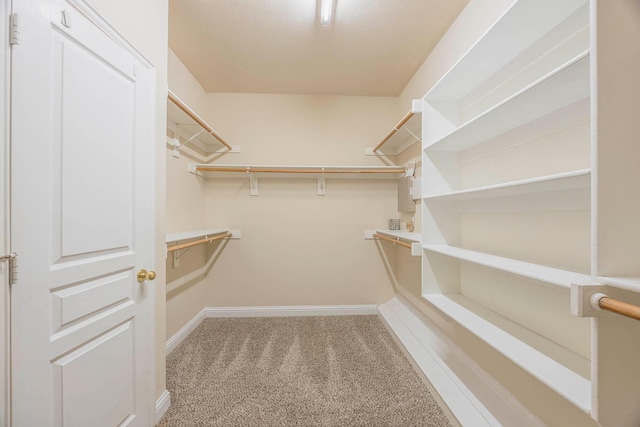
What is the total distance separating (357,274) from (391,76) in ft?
6.92

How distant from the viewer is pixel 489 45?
1098 mm

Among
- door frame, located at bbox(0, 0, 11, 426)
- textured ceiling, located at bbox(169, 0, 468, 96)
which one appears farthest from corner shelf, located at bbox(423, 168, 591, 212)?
door frame, located at bbox(0, 0, 11, 426)

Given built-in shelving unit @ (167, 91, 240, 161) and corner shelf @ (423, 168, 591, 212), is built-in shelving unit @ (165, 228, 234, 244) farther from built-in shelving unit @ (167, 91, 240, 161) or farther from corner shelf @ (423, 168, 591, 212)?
corner shelf @ (423, 168, 591, 212)

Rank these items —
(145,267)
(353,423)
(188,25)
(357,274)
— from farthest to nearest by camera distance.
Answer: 1. (357,274)
2. (188,25)
3. (353,423)
4. (145,267)

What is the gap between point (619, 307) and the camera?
1.89ft

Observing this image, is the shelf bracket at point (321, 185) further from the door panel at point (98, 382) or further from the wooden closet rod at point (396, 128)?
the door panel at point (98, 382)

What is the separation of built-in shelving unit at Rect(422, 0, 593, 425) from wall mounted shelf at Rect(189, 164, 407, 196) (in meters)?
1.02

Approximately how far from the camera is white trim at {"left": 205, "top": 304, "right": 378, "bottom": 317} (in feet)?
9.00

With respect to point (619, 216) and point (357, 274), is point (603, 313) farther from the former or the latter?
point (357, 274)

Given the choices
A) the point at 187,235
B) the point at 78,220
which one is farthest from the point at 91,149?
the point at 187,235

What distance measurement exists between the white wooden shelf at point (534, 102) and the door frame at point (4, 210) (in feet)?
5.32

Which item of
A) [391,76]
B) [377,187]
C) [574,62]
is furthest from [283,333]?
[391,76]

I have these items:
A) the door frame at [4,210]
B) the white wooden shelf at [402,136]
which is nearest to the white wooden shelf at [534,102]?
the white wooden shelf at [402,136]

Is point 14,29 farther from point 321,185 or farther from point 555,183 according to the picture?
point 321,185
